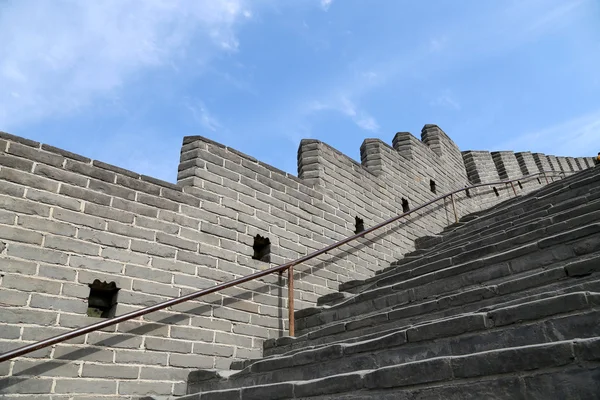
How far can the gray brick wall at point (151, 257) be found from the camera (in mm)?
3545

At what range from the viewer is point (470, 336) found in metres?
2.41

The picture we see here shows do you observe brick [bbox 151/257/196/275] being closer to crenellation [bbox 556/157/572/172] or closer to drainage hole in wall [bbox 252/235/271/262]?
drainage hole in wall [bbox 252/235/271/262]

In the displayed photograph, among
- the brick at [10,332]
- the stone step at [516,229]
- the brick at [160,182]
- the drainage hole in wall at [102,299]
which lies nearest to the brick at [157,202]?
the brick at [160,182]

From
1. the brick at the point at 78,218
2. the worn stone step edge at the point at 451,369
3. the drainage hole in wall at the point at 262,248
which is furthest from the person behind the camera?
the drainage hole in wall at the point at 262,248

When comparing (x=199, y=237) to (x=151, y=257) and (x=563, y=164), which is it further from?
(x=563, y=164)

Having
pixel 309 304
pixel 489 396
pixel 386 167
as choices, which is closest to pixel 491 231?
pixel 309 304

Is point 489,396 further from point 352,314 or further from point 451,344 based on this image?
point 352,314

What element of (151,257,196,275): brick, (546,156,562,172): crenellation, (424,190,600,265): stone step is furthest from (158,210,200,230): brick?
(546,156,562,172): crenellation

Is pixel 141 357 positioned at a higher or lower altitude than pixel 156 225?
lower

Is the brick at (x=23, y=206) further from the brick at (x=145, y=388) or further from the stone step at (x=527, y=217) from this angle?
the stone step at (x=527, y=217)

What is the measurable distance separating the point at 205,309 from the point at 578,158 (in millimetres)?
16399

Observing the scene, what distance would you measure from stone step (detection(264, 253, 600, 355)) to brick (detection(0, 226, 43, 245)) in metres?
2.45

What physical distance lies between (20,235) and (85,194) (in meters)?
0.66

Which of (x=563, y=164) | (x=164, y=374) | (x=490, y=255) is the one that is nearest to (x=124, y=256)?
(x=164, y=374)
